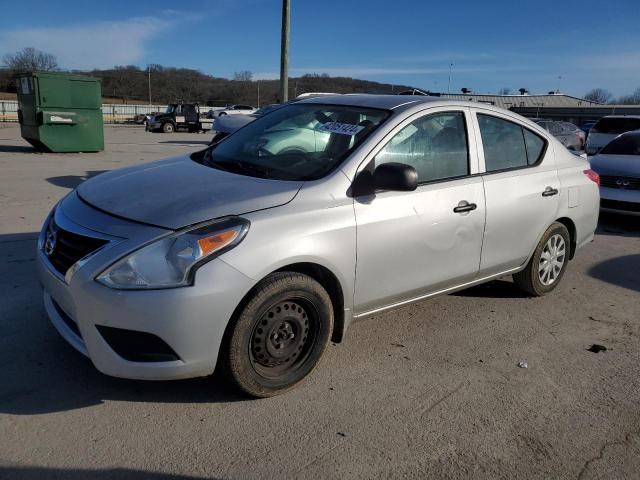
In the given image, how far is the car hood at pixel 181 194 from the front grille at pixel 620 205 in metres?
6.89

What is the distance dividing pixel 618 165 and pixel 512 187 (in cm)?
529

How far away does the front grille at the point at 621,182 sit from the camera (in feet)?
27.0

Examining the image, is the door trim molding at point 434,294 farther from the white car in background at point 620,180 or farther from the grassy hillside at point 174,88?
the grassy hillside at point 174,88

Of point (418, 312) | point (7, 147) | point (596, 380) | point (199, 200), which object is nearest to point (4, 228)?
point (199, 200)

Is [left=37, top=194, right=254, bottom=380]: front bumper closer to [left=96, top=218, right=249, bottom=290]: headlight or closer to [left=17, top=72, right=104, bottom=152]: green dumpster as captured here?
[left=96, top=218, right=249, bottom=290]: headlight

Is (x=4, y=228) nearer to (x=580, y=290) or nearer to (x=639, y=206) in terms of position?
(x=580, y=290)

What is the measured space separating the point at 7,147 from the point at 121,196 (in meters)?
16.1

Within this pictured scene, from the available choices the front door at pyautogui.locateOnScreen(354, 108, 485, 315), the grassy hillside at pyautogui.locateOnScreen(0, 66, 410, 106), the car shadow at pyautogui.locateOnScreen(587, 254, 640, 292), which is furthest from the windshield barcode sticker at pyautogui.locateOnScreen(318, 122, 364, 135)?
the grassy hillside at pyautogui.locateOnScreen(0, 66, 410, 106)

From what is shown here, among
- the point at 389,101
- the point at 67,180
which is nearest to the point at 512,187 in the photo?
the point at 389,101

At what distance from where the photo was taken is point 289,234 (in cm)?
296

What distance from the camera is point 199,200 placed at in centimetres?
301

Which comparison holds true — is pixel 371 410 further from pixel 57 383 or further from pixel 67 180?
pixel 67 180

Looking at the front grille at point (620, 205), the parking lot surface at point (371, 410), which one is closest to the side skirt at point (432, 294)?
the parking lot surface at point (371, 410)

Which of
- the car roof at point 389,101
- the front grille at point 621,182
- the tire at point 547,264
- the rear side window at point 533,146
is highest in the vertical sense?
the car roof at point 389,101
